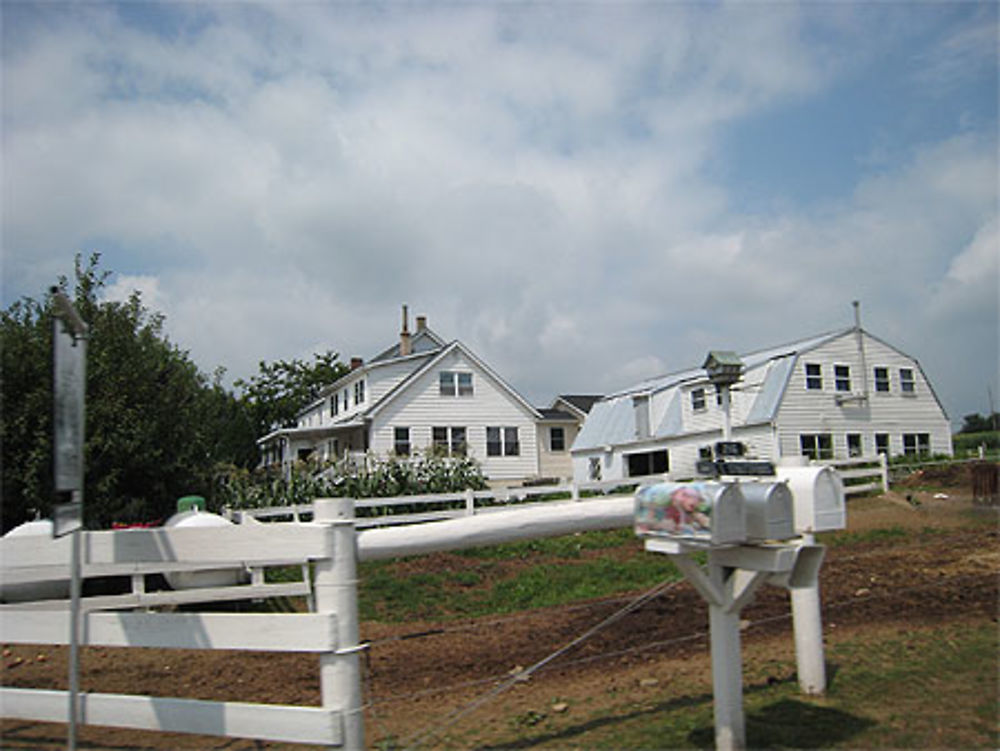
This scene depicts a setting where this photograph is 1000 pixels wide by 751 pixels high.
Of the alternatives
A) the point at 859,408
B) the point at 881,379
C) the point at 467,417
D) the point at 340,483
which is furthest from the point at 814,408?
the point at 340,483

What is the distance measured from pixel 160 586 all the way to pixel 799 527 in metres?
8.33

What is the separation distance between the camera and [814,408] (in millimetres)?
27844

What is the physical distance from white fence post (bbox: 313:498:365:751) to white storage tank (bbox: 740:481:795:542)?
1.81 meters

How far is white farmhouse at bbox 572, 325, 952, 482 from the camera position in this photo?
27469mm

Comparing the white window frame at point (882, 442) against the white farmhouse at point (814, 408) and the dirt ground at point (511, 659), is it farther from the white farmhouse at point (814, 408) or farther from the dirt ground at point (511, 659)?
the dirt ground at point (511, 659)

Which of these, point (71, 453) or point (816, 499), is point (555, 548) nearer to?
point (816, 499)

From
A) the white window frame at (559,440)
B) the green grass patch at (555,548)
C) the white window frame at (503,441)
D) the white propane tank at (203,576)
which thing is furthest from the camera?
the white window frame at (559,440)

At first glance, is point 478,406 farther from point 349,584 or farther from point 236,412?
point 349,584

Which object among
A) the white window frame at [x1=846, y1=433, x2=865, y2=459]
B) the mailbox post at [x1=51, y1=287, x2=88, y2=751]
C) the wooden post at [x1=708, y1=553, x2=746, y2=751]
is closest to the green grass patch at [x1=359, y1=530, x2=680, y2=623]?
the wooden post at [x1=708, y1=553, x2=746, y2=751]

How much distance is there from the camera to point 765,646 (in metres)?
5.55

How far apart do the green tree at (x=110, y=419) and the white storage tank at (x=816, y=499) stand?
12.4m

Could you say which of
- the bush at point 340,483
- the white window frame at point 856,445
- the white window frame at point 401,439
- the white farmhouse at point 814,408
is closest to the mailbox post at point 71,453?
the bush at point 340,483

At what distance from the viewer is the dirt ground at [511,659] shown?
14.9ft

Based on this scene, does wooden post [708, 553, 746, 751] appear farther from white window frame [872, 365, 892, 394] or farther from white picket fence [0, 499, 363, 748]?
white window frame [872, 365, 892, 394]
